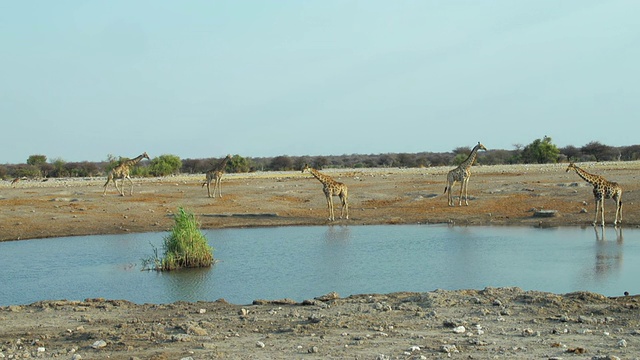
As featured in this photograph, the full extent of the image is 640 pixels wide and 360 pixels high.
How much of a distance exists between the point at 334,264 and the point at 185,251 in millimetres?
3307

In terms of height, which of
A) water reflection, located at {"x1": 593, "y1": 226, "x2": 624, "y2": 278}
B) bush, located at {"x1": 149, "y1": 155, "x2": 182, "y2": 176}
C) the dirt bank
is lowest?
water reflection, located at {"x1": 593, "y1": 226, "x2": 624, "y2": 278}

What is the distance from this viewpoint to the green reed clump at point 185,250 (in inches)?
667

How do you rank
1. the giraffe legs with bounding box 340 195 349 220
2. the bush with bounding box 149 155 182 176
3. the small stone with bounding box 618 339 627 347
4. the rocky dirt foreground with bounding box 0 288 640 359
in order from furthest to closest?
the bush with bounding box 149 155 182 176 → the giraffe legs with bounding box 340 195 349 220 → the rocky dirt foreground with bounding box 0 288 640 359 → the small stone with bounding box 618 339 627 347

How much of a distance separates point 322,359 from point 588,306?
173 inches

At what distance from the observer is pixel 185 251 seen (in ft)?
55.6

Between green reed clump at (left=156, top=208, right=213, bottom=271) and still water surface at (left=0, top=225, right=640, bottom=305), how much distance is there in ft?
1.47

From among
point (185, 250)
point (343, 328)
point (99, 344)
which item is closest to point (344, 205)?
point (185, 250)

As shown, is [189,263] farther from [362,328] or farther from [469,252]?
[362,328]

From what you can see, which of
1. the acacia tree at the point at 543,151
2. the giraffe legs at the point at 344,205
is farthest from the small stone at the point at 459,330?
the acacia tree at the point at 543,151

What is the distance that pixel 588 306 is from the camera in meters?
10.5

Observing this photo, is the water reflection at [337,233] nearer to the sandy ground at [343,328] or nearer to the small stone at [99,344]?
the sandy ground at [343,328]

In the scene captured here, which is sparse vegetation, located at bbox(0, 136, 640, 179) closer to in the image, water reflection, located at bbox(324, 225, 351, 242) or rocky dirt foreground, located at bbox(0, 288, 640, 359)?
Result: water reflection, located at bbox(324, 225, 351, 242)

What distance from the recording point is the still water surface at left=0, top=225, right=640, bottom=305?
14008mm

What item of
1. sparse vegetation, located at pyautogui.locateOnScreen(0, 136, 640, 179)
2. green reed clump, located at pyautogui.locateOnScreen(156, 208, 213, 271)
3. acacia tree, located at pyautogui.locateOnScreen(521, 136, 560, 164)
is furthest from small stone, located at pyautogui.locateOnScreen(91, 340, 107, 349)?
acacia tree, located at pyautogui.locateOnScreen(521, 136, 560, 164)
